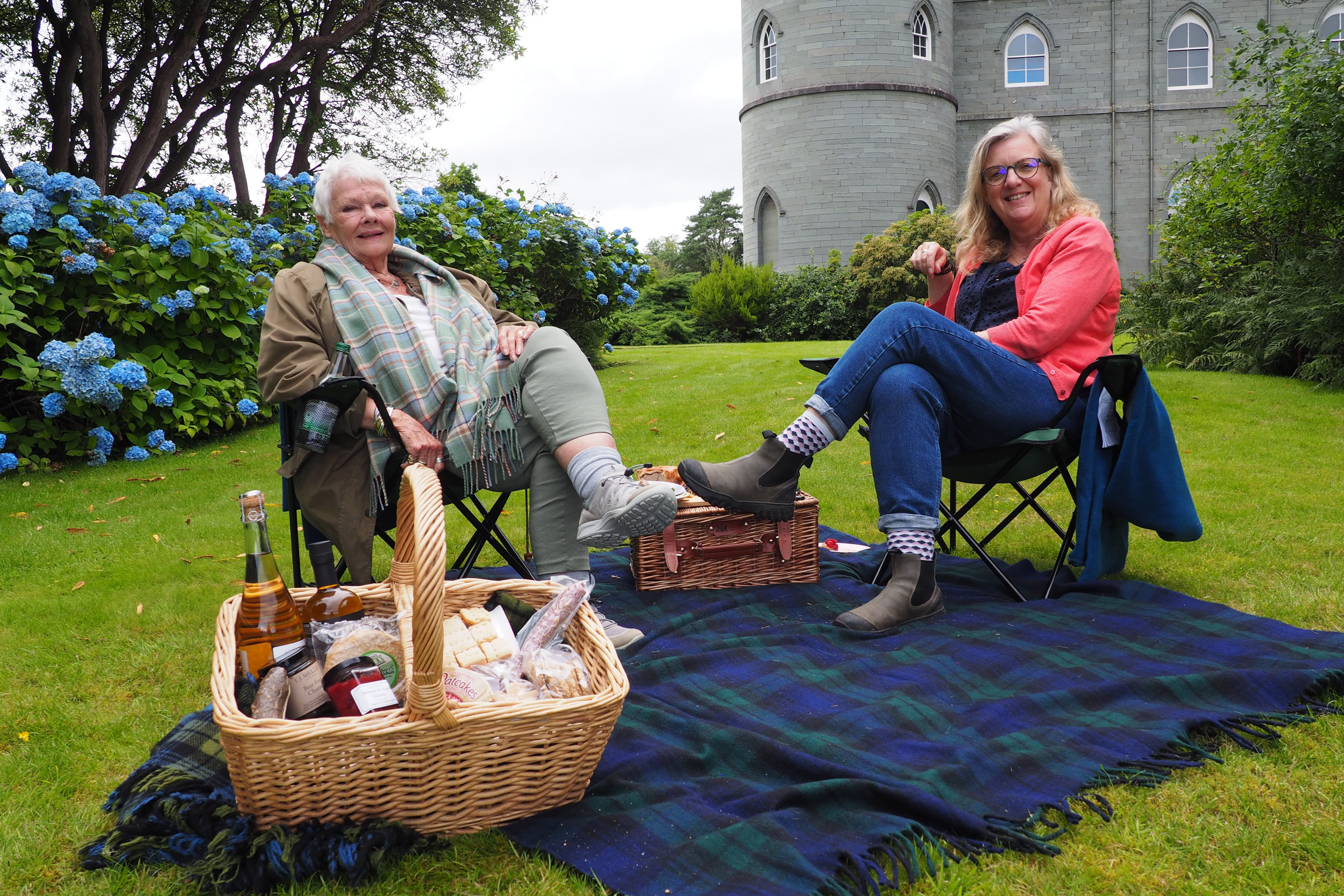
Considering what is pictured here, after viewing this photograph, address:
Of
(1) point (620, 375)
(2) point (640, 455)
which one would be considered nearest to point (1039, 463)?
(2) point (640, 455)

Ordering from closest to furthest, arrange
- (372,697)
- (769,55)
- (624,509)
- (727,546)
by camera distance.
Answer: (372,697) → (624,509) → (727,546) → (769,55)

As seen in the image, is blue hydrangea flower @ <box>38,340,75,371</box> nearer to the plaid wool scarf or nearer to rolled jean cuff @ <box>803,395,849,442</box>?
the plaid wool scarf

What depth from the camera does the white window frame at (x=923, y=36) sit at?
1858 centimetres

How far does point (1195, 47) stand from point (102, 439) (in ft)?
74.7

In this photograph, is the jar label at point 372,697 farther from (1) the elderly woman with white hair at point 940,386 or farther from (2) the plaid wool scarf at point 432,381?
(1) the elderly woman with white hair at point 940,386

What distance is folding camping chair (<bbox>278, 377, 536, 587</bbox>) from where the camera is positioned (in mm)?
2289

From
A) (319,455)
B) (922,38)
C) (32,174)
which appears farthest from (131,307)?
(922,38)

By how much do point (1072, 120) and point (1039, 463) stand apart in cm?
2006

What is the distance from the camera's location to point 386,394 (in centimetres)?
251

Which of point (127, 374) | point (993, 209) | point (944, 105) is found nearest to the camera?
point (993, 209)

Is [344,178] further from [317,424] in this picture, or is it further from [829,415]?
[829,415]

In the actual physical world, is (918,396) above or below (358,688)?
above

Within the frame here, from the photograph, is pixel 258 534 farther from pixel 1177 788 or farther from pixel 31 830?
pixel 1177 788

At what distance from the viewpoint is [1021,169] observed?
2844 mm
